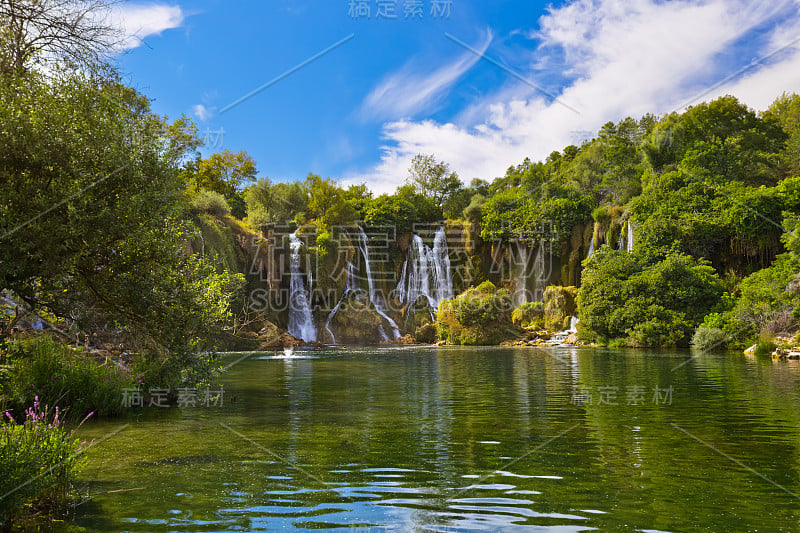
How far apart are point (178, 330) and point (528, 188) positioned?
6652cm

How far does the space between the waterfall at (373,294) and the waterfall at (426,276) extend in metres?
2.50

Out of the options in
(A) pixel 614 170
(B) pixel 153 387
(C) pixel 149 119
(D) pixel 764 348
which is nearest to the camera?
(C) pixel 149 119

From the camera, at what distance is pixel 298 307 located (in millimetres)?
53188

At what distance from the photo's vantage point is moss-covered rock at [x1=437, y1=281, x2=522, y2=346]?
2004 inches

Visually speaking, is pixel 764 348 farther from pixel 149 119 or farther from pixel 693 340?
pixel 149 119

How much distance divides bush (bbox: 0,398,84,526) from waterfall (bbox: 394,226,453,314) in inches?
2106

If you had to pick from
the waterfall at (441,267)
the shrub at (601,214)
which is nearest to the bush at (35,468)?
the waterfall at (441,267)

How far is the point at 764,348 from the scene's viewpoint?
32.0 m

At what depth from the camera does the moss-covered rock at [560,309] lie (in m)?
51.8

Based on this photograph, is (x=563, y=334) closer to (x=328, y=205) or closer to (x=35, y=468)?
(x=328, y=205)

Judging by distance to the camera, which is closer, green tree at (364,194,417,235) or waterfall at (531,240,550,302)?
waterfall at (531,240,550,302)

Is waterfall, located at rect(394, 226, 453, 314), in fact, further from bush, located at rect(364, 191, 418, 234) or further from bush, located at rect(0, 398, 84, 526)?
bush, located at rect(0, 398, 84, 526)

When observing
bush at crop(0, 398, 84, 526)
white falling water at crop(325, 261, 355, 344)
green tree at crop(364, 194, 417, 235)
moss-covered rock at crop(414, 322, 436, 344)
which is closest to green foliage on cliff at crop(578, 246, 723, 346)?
moss-covered rock at crop(414, 322, 436, 344)

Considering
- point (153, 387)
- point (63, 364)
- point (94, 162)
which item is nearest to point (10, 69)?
point (94, 162)
